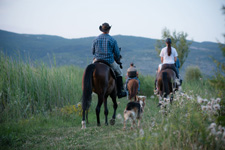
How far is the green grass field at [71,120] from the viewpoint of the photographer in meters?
3.71

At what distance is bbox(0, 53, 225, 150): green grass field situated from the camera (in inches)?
146

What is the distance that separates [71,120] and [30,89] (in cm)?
200

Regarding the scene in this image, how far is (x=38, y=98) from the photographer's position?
8609mm

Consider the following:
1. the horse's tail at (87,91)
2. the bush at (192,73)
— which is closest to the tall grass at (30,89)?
the horse's tail at (87,91)

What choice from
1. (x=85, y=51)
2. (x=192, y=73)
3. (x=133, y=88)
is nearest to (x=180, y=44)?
(x=192, y=73)

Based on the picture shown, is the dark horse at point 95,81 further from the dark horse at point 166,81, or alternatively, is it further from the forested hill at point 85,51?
the forested hill at point 85,51

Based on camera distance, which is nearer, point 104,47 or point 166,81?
point 104,47

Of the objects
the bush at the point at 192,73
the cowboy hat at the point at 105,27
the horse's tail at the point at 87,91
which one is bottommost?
the bush at the point at 192,73

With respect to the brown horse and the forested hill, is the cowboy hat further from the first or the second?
the forested hill

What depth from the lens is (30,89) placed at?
8.67m

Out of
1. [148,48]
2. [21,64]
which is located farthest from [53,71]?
[148,48]

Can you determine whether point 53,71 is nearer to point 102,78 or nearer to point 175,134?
point 102,78

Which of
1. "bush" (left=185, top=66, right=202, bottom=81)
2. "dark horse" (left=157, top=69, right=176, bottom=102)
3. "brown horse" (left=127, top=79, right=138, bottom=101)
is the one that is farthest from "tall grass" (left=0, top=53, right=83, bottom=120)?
"bush" (left=185, top=66, right=202, bottom=81)

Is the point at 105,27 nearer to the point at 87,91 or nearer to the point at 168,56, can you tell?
the point at 87,91
